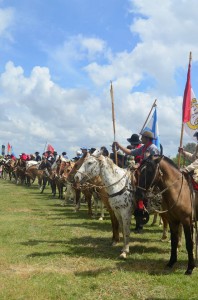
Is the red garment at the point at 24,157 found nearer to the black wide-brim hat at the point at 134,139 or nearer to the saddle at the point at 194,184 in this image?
the black wide-brim hat at the point at 134,139

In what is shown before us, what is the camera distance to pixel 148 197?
768cm

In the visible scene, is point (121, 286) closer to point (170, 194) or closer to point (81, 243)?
point (170, 194)

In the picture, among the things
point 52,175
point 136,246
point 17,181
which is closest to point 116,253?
point 136,246

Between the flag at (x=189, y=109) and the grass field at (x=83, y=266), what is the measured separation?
3.64 meters

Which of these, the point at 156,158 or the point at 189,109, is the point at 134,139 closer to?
the point at 189,109

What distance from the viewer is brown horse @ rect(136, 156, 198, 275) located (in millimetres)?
7418

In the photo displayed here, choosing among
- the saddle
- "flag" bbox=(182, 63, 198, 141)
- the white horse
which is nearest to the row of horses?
the white horse

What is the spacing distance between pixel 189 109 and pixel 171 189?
456cm

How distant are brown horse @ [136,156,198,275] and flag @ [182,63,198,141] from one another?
12.2ft

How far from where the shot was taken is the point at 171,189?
747 centimetres

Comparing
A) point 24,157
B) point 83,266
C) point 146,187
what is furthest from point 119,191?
point 24,157

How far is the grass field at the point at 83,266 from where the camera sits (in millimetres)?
6482

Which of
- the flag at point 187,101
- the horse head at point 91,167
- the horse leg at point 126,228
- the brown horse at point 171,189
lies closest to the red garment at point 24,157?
the flag at point 187,101

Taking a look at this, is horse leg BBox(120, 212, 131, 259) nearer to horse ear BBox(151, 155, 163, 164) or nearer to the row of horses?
the row of horses
